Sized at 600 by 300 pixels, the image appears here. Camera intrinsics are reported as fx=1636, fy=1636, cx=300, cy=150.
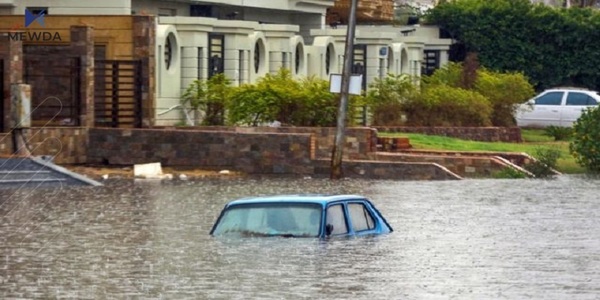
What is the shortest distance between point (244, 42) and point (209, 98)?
5.03 metres

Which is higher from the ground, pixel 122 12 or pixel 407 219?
pixel 122 12

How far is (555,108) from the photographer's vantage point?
4991 cm

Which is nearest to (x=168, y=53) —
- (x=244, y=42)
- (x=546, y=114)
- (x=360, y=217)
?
(x=244, y=42)

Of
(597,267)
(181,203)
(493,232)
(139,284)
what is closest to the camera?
(139,284)

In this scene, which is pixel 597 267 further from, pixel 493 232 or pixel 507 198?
pixel 507 198

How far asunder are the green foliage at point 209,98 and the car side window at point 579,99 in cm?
1349

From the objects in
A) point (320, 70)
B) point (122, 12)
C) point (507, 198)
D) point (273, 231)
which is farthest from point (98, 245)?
point (320, 70)

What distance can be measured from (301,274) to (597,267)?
10.7 feet

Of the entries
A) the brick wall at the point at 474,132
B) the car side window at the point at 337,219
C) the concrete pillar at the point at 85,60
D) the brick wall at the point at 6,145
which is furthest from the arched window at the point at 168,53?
the car side window at the point at 337,219

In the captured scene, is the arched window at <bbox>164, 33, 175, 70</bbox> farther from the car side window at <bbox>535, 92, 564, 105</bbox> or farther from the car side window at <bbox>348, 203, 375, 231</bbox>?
the car side window at <bbox>348, 203, 375, 231</bbox>

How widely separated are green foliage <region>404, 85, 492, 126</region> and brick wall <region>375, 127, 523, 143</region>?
0.84m

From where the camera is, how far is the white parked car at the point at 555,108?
49.4m

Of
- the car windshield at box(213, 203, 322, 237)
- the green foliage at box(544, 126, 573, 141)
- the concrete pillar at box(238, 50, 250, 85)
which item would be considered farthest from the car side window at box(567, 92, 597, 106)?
the car windshield at box(213, 203, 322, 237)

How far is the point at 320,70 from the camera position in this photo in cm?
5116
